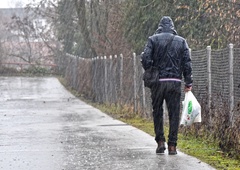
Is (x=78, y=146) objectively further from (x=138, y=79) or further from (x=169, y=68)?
(x=138, y=79)

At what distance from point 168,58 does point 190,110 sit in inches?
34.7

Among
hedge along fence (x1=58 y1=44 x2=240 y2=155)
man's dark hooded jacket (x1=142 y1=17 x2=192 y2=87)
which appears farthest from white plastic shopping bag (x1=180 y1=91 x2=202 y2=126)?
hedge along fence (x1=58 y1=44 x2=240 y2=155)

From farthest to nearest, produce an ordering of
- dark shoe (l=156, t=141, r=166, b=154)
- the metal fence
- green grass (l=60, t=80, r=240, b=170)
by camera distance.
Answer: the metal fence < dark shoe (l=156, t=141, r=166, b=154) < green grass (l=60, t=80, r=240, b=170)

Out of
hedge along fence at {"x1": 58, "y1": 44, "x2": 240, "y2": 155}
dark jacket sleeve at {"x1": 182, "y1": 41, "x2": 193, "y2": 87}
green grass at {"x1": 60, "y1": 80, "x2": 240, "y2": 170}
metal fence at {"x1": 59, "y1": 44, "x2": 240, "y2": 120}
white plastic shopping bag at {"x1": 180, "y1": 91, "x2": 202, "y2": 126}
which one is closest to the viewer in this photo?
green grass at {"x1": 60, "y1": 80, "x2": 240, "y2": 170}

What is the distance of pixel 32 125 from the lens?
618 inches

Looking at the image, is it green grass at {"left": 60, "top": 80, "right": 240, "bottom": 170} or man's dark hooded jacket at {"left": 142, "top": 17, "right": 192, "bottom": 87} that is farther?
man's dark hooded jacket at {"left": 142, "top": 17, "right": 192, "bottom": 87}

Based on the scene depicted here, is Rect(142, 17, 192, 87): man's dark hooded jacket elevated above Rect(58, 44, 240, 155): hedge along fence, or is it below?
above

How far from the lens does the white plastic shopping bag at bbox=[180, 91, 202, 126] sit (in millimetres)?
10117

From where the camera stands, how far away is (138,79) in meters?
18.1

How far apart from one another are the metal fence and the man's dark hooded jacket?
99 centimetres

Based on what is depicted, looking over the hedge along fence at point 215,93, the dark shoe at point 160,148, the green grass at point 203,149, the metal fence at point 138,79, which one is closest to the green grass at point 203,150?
the green grass at point 203,149

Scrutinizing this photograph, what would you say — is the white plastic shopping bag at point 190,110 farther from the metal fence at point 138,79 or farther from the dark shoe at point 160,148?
the metal fence at point 138,79

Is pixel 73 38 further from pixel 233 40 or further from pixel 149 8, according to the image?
pixel 233 40

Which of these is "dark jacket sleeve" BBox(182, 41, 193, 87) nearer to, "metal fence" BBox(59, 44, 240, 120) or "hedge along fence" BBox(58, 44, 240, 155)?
"hedge along fence" BBox(58, 44, 240, 155)
